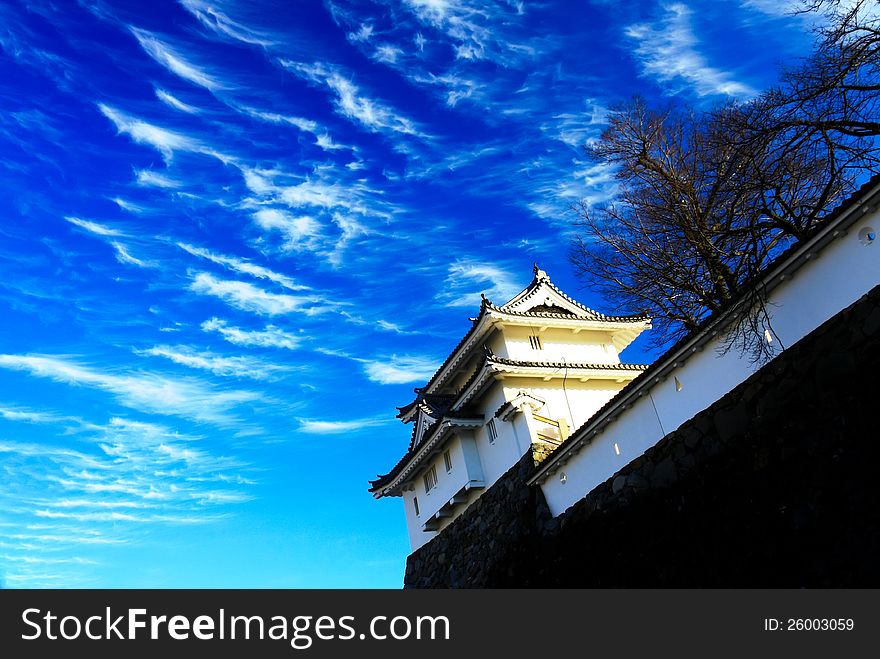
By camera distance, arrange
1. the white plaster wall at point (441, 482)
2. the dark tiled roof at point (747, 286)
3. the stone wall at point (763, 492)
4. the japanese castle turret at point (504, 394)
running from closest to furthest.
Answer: the stone wall at point (763, 492), the dark tiled roof at point (747, 286), the japanese castle turret at point (504, 394), the white plaster wall at point (441, 482)

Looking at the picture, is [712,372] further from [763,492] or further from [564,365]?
[564,365]

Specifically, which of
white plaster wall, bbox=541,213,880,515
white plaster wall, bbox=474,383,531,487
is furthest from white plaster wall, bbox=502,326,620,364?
white plaster wall, bbox=541,213,880,515

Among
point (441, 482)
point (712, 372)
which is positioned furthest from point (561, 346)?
point (712, 372)

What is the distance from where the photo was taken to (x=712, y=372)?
11641mm

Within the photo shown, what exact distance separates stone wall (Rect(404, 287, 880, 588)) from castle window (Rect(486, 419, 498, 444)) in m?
4.75

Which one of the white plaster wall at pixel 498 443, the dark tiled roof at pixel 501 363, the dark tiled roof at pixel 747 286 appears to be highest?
the dark tiled roof at pixel 501 363

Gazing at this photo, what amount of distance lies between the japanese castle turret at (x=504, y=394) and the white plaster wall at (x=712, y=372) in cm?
282

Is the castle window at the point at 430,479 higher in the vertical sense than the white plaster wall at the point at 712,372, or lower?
higher

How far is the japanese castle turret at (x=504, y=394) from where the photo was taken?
19031mm

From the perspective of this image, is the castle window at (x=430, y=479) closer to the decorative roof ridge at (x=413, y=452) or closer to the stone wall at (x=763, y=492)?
the decorative roof ridge at (x=413, y=452)

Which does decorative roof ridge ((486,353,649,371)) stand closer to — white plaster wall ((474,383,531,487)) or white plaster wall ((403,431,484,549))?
white plaster wall ((474,383,531,487))

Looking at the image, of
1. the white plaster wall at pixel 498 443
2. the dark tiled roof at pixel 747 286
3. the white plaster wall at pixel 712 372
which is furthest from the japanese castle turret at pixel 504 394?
the dark tiled roof at pixel 747 286

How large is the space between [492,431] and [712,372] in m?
8.78

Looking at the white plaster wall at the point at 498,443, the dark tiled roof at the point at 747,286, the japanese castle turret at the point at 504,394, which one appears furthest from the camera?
the japanese castle turret at the point at 504,394
